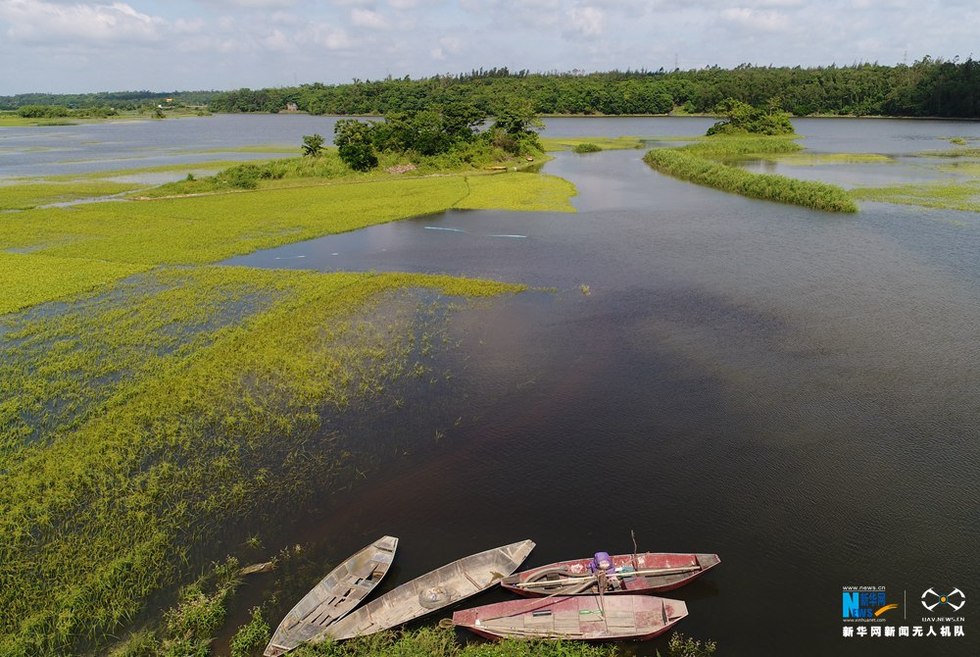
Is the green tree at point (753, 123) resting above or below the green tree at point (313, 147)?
above

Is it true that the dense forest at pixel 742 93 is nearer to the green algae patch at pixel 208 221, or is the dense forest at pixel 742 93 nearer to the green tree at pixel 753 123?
the green tree at pixel 753 123

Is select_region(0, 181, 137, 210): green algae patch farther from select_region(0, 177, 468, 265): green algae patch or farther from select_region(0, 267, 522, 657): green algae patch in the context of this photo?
select_region(0, 267, 522, 657): green algae patch

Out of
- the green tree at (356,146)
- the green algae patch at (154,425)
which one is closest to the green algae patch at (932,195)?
the green algae patch at (154,425)

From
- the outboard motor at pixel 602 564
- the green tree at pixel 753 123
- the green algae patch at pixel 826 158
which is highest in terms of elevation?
the green tree at pixel 753 123

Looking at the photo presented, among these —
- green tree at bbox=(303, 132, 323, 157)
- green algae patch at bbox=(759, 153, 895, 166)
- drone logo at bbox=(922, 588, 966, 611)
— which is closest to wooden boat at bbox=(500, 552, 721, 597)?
drone logo at bbox=(922, 588, 966, 611)

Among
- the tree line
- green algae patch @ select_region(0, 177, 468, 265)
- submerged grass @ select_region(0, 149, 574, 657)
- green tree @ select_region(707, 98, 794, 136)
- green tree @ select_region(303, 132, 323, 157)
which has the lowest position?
submerged grass @ select_region(0, 149, 574, 657)
